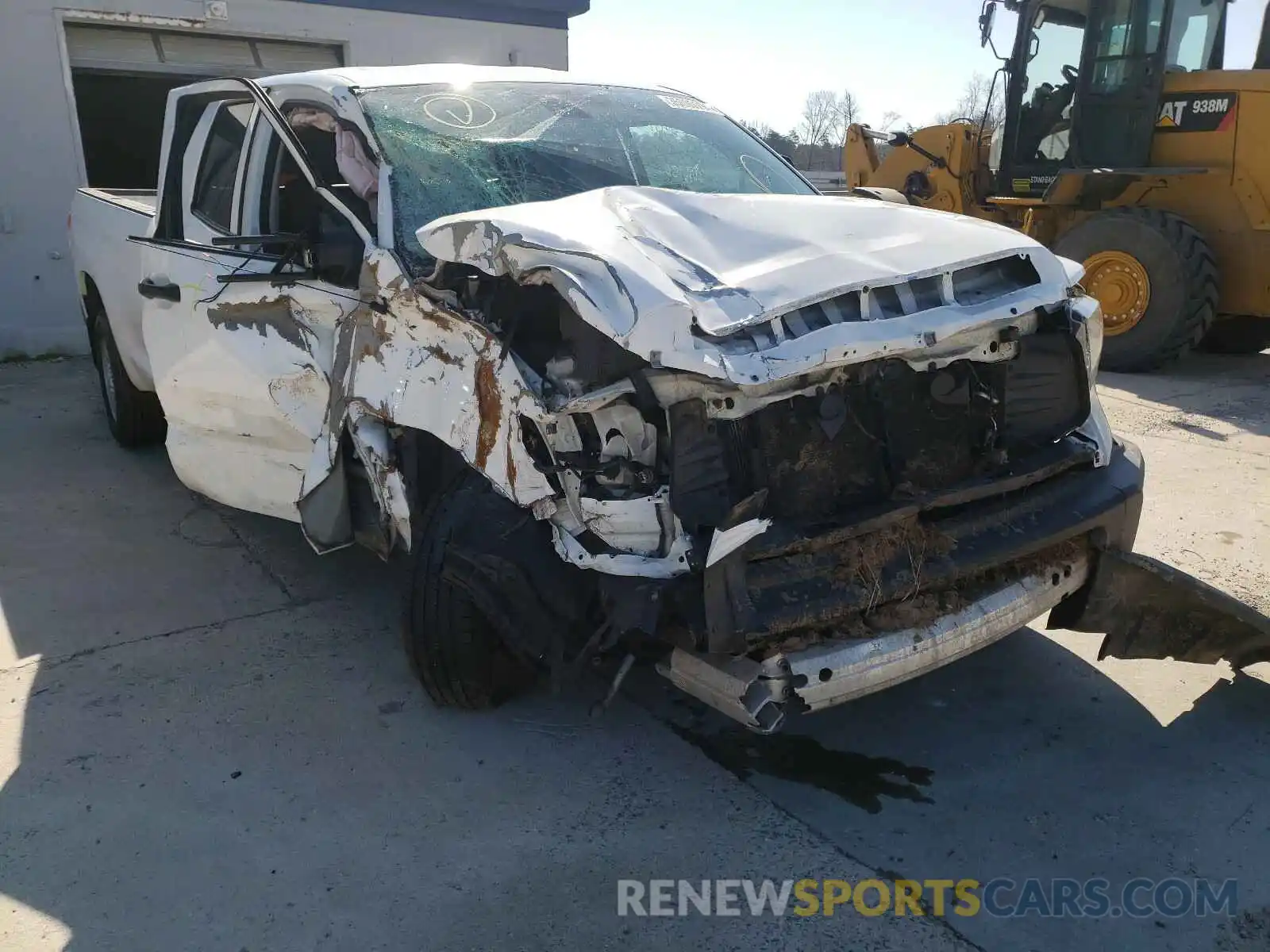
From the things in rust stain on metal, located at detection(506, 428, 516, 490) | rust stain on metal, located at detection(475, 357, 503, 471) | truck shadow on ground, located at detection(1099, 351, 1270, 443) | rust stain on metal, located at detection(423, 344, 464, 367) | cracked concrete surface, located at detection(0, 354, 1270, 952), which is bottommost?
truck shadow on ground, located at detection(1099, 351, 1270, 443)

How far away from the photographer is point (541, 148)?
3.59m

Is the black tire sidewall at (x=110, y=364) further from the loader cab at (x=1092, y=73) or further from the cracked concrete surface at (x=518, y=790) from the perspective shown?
the loader cab at (x=1092, y=73)

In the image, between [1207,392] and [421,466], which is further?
[1207,392]

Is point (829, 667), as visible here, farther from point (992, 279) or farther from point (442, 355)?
point (442, 355)

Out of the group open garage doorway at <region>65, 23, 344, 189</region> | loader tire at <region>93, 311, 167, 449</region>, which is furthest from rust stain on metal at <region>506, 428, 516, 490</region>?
open garage doorway at <region>65, 23, 344, 189</region>

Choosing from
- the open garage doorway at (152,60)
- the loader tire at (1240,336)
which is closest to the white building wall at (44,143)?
the open garage doorway at (152,60)

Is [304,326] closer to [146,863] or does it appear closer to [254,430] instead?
[254,430]

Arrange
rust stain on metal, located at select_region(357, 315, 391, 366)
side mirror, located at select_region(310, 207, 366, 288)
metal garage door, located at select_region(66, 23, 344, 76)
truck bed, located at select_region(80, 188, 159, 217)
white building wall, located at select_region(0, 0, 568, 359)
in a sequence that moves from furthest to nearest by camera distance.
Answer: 1. metal garage door, located at select_region(66, 23, 344, 76)
2. white building wall, located at select_region(0, 0, 568, 359)
3. truck bed, located at select_region(80, 188, 159, 217)
4. side mirror, located at select_region(310, 207, 366, 288)
5. rust stain on metal, located at select_region(357, 315, 391, 366)

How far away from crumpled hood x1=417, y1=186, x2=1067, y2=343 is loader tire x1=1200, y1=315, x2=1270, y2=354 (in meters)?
6.86

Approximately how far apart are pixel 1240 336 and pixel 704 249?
7845 mm

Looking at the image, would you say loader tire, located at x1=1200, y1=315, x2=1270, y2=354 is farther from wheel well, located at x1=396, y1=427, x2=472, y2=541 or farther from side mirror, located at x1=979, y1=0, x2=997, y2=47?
wheel well, located at x1=396, y1=427, x2=472, y2=541

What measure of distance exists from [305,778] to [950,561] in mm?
1929

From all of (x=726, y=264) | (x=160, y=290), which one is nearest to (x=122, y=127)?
(x=160, y=290)

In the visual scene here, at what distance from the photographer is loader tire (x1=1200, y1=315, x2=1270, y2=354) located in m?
8.55
